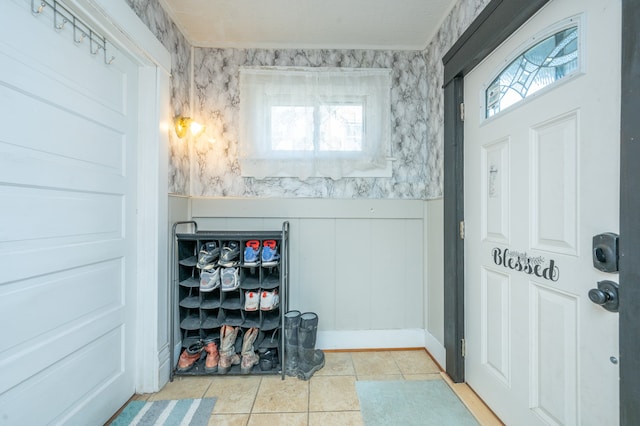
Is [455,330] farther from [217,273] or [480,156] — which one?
[217,273]

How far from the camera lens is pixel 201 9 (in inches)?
75.0

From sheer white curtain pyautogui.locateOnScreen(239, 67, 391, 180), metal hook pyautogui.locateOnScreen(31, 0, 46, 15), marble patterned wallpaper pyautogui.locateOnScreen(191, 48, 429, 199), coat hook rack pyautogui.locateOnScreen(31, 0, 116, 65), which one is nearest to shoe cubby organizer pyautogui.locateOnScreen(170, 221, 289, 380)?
marble patterned wallpaper pyautogui.locateOnScreen(191, 48, 429, 199)

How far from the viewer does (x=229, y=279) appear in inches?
75.0

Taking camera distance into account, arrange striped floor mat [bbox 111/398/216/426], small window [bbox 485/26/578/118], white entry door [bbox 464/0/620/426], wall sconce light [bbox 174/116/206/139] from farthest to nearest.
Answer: wall sconce light [bbox 174/116/206/139] → striped floor mat [bbox 111/398/216/426] → small window [bbox 485/26/578/118] → white entry door [bbox 464/0/620/426]

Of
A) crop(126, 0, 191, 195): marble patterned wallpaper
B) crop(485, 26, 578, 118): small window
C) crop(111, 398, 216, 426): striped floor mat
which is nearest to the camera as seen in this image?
crop(485, 26, 578, 118): small window

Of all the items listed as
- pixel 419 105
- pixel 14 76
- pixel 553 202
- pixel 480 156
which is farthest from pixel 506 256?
pixel 14 76

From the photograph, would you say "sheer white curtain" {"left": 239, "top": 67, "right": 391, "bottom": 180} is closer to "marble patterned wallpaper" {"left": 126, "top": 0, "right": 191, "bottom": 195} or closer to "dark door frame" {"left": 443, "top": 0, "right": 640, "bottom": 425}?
"marble patterned wallpaper" {"left": 126, "top": 0, "right": 191, "bottom": 195}

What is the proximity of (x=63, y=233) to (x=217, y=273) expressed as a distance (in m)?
0.85

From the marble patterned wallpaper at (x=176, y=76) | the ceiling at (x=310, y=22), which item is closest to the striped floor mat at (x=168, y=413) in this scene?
the marble patterned wallpaper at (x=176, y=76)

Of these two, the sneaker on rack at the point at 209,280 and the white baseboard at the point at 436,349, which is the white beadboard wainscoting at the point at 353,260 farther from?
the sneaker on rack at the point at 209,280

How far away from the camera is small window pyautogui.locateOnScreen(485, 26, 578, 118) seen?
110 centimetres

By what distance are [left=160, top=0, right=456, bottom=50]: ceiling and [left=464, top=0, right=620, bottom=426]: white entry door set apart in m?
0.66

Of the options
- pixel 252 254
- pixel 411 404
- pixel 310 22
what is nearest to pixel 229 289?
pixel 252 254

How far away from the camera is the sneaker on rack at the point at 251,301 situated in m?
1.93
